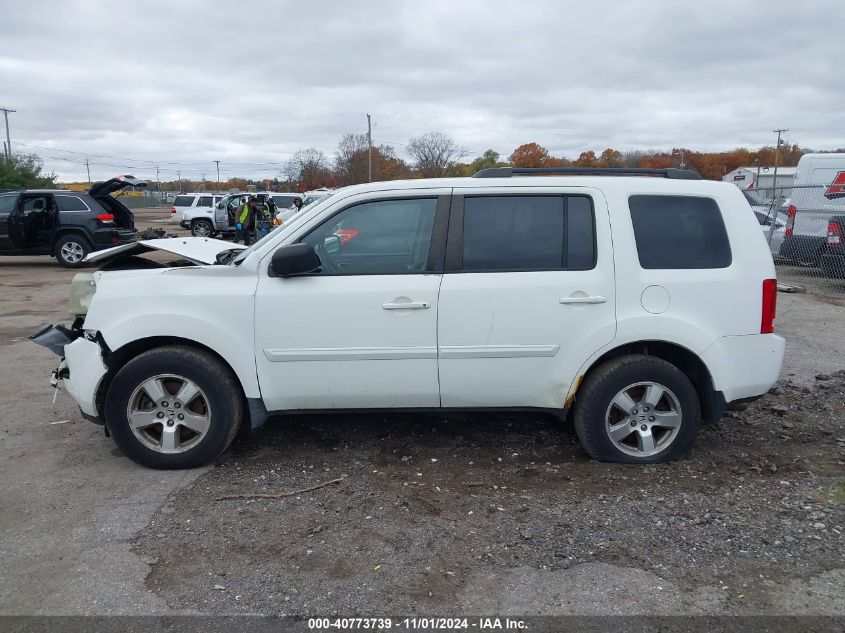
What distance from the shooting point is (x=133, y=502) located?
12.7 feet

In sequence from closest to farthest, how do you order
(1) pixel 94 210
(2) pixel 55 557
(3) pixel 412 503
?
(2) pixel 55 557 < (3) pixel 412 503 < (1) pixel 94 210

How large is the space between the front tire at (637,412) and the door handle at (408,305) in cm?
116

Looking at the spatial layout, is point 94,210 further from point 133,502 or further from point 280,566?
point 280,566

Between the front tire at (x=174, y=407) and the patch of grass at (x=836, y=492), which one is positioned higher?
the front tire at (x=174, y=407)

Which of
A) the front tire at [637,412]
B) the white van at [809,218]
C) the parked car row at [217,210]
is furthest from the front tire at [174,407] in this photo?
the parked car row at [217,210]

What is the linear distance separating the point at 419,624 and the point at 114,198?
51.0 ft

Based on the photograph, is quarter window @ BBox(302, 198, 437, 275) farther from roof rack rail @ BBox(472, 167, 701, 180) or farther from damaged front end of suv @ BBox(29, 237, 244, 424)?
damaged front end of suv @ BBox(29, 237, 244, 424)

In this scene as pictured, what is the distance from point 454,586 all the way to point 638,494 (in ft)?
4.72

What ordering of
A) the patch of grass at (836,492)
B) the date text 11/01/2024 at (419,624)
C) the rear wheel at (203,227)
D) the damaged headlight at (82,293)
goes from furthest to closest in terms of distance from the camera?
the rear wheel at (203,227), the damaged headlight at (82,293), the patch of grass at (836,492), the date text 11/01/2024 at (419,624)

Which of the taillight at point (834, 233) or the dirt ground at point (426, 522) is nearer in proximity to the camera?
the dirt ground at point (426, 522)

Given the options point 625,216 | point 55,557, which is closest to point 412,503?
point 55,557

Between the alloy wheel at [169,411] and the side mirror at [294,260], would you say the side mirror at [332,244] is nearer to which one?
the side mirror at [294,260]

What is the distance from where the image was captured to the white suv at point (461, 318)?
13.4ft

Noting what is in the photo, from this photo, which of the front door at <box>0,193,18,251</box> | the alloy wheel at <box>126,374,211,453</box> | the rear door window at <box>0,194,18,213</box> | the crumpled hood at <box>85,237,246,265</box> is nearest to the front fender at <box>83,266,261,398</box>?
the alloy wheel at <box>126,374,211,453</box>
